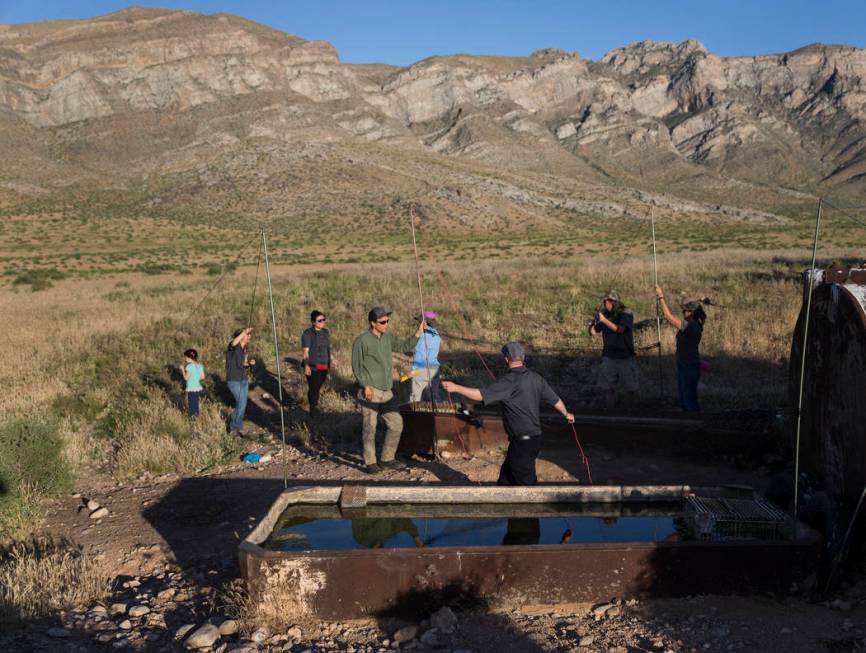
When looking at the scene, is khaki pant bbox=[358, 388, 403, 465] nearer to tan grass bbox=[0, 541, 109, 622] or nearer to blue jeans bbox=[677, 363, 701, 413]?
tan grass bbox=[0, 541, 109, 622]

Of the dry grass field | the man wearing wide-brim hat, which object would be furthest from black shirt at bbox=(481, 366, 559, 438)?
the dry grass field

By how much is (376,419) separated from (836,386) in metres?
4.67

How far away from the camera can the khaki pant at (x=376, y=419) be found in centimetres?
854

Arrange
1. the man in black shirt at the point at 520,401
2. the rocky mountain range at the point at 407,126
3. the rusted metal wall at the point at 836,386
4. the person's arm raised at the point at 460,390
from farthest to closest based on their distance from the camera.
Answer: the rocky mountain range at the point at 407,126
the man in black shirt at the point at 520,401
the person's arm raised at the point at 460,390
the rusted metal wall at the point at 836,386

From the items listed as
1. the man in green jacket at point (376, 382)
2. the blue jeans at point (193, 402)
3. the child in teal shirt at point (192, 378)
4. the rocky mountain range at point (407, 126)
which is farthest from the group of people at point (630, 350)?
the rocky mountain range at point (407, 126)

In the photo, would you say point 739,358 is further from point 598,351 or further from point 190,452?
point 190,452

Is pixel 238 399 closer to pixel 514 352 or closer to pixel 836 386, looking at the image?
pixel 514 352

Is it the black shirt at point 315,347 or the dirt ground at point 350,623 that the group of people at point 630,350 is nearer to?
the dirt ground at point 350,623

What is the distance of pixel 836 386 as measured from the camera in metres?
6.31

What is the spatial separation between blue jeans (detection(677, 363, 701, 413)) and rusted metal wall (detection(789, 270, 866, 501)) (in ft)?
8.62

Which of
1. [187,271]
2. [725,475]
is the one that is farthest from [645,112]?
[725,475]

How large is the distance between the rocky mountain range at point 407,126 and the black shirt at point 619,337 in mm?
63035

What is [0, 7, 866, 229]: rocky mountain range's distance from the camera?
82.0 metres

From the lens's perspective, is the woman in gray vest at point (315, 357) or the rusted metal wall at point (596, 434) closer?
the rusted metal wall at point (596, 434)
